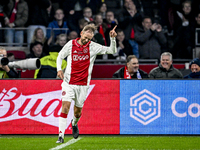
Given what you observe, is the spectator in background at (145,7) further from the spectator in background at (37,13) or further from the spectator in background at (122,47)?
the spectator in background at (37,13)

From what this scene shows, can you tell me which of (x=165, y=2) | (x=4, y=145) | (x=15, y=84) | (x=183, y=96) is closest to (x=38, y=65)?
(x=15, y=84)

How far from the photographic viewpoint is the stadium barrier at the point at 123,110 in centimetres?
887

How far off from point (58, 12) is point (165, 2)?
3738mm

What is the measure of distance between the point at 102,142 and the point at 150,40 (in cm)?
539

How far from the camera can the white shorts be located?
24.7 feet

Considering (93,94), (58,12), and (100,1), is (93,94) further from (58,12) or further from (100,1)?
(100,1)

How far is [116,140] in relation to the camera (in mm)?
8125

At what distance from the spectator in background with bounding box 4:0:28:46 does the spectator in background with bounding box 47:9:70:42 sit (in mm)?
814

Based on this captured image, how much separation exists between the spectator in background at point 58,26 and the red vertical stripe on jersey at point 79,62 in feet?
17.8

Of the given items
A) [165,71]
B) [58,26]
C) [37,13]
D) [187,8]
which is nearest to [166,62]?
[165,71]

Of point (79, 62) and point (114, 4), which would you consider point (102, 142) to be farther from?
point (114, 4)

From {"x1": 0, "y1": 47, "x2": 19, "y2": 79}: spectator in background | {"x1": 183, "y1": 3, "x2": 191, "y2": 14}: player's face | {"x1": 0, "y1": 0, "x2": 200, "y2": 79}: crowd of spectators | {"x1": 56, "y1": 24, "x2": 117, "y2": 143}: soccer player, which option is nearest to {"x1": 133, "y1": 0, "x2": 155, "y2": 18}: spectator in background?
{"x1": 0, "y1": 0, "x2": 200, "y2": 79}: crowd of spectators

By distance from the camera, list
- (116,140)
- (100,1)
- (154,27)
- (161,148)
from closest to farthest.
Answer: (161,148) → (116,140) → (154,27) → (100,1)

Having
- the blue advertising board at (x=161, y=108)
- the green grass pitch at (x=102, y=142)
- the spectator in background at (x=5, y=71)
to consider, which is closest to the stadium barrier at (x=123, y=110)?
the blue advertising board at (x=161, y=108)
